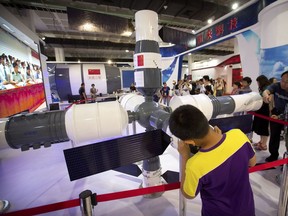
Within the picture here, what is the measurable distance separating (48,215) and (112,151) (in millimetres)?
1407

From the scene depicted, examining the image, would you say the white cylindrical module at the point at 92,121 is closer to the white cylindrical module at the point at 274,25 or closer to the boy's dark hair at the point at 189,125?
the boy's dark hair at the point at 189,125

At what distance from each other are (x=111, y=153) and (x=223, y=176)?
106 cm

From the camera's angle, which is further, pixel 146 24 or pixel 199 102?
pixel 199 102

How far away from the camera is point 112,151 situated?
156cm

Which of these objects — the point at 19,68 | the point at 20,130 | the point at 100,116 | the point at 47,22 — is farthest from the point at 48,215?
the point at 47,22

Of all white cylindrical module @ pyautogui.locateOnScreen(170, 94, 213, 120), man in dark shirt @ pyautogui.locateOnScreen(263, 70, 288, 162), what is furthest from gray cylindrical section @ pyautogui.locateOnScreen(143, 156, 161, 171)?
man in dark shirt @ pyautogui.locateOnScreen(263, 70, 288, 162)

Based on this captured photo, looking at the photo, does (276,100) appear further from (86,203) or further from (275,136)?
(86,203)

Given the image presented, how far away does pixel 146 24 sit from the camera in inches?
69.9

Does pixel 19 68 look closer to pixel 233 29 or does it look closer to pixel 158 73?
pixel 158 73

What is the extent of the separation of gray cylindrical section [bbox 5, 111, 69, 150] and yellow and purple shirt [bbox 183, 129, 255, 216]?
1268 mm

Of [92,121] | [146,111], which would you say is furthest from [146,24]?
[92,121]

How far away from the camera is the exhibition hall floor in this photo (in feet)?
6.50

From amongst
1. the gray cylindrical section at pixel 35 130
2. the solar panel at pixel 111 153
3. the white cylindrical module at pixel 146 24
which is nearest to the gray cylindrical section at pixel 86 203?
the solar panel at pixel 111 153

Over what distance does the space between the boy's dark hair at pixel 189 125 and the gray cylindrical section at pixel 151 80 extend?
119 centimetres
